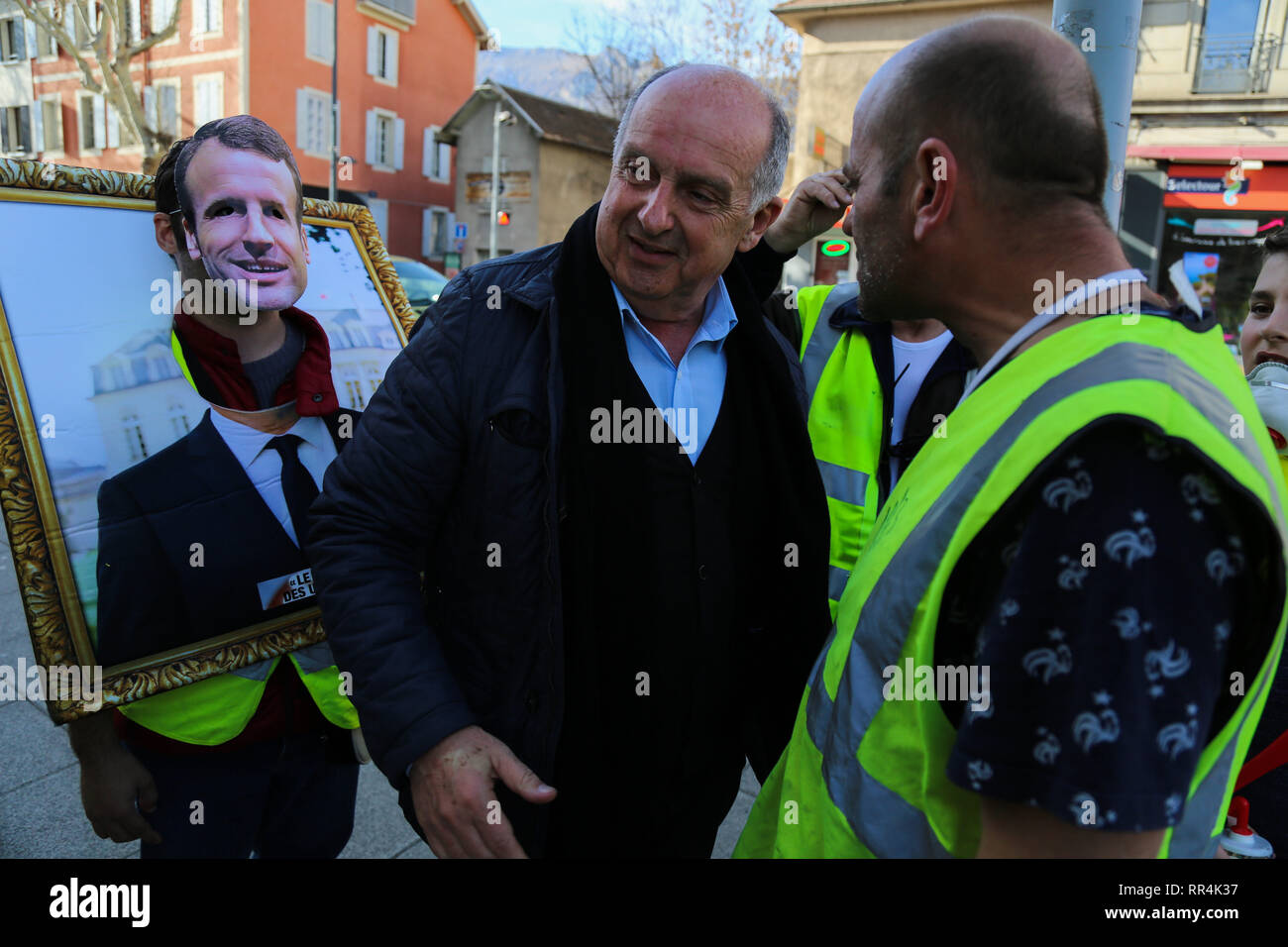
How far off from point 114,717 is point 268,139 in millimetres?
1216

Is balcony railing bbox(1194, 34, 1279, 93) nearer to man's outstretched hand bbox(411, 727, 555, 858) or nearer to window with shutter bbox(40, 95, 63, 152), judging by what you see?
man's outstretched hand bbox(411, 727, 555, 858)

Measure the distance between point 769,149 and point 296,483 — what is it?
123cm

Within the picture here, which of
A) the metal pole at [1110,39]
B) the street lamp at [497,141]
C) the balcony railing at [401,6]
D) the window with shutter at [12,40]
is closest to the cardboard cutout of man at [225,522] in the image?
the metal pole at [1110,39]

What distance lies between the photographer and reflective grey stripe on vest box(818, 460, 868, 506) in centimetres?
232

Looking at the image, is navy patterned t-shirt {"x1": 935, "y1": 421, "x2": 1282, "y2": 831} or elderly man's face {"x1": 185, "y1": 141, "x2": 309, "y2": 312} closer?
navy patterned t-shirt {"x1": 935, "y1": 421, "x2": 1282, "y2": 831}

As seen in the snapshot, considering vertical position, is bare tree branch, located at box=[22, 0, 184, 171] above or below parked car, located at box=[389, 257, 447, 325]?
above

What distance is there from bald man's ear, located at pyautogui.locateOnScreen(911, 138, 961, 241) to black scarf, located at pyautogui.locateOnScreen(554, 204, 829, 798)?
0.65 metres

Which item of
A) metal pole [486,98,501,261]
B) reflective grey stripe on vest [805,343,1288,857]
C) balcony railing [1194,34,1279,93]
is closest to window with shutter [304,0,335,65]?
metal pole [486,98,501,261]

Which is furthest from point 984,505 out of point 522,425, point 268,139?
point 268,139

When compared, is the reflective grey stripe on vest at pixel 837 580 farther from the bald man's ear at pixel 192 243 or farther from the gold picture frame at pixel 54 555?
the bald man's ear at pixel 192 243

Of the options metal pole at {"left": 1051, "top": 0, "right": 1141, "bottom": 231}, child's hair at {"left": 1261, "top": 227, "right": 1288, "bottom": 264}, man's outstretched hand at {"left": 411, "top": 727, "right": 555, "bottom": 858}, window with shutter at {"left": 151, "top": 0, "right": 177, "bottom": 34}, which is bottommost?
man's outstretched hand at {"left": 411, "top": 727, "right": 555, "bottom": 858}

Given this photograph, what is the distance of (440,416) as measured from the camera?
145 cm
